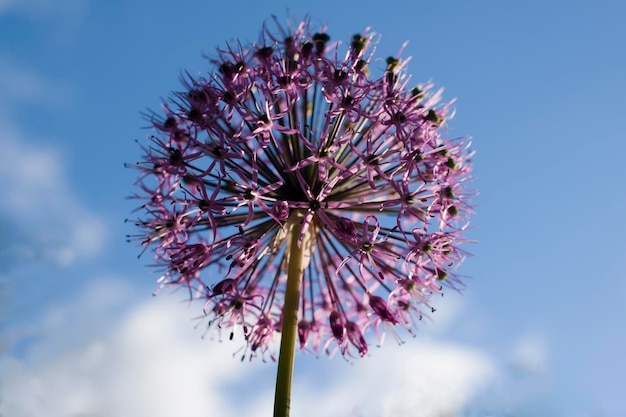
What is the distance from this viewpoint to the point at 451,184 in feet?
27.1

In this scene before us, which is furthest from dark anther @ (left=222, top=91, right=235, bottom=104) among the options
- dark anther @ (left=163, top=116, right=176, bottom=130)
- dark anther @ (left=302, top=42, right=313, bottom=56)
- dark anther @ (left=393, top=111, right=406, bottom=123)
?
dark anther @ (left=393, top=111, right=406, bottom=123)

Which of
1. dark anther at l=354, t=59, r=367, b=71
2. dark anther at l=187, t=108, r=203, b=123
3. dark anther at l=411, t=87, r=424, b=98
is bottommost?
dark anther at l=187, t=108, r=203, b=123

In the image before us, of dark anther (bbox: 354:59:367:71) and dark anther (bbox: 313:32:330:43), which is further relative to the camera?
dark anther (bbox: 313:32:330:43)

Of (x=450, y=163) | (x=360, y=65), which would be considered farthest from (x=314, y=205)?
(x=450, y=163)

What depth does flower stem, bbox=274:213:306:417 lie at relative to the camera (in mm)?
6613

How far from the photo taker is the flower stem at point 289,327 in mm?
6613

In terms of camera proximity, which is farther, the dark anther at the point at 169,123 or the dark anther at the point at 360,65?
the dark anther at the point at 169,123

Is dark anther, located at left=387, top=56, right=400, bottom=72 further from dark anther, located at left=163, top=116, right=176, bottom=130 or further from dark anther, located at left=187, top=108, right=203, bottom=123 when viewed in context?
dark anther, located at left=163, top=116, right=176, bottom=130

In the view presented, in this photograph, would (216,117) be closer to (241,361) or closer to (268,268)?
(268,268)

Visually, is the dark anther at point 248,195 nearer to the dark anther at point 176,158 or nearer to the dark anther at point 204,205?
the dark anther at point 204,205

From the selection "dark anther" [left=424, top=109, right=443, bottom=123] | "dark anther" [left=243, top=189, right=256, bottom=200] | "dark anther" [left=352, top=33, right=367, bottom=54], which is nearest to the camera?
"dark anther" [left=243, top=189, right=256, bottom=200]

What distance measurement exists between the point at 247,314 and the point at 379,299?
1836mm

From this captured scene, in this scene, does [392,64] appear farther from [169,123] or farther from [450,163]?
[169,123]

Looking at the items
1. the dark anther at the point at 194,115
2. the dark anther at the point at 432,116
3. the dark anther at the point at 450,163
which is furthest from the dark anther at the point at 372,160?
the dark anther at the point at 194,115
